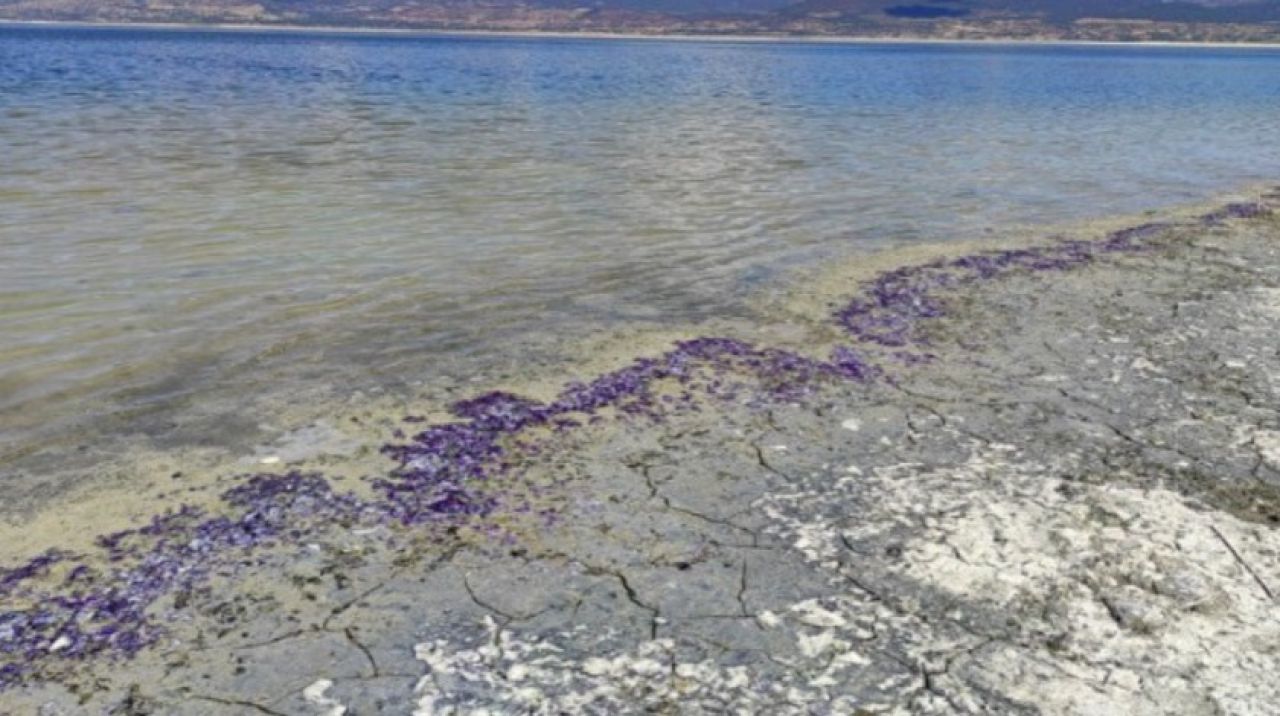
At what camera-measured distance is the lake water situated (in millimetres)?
11297

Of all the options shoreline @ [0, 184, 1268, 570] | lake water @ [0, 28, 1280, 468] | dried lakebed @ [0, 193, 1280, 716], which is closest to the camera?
dried lakebed @ [0, 193, 1280, 716]

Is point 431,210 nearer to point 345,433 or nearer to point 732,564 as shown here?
point 345,433

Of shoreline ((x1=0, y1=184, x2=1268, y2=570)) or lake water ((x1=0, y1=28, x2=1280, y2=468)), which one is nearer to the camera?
shoreline ((x1=0, y1=184, x2=1268, y2=570))

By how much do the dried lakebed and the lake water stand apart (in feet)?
8.69

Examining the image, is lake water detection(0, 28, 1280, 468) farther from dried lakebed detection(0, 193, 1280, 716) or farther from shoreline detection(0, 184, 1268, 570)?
dried lakebed detection(0, 193, 1280, 716)

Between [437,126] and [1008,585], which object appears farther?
[437,126]

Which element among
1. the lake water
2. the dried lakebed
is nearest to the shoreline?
the dried lakebed

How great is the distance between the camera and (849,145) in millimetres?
33281

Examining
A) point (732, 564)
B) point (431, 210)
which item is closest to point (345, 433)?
point (732, 564)

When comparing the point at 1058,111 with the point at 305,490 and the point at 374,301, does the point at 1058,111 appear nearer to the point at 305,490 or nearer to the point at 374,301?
the point at 374,301

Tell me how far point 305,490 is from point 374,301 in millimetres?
5793

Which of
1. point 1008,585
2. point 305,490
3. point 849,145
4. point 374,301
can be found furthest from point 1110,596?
point 849,145

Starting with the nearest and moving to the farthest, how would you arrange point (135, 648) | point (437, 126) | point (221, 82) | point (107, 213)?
point (135, 648) < point (107, 213) < point (437, 126) < point (221, 82)

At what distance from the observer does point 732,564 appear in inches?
266
